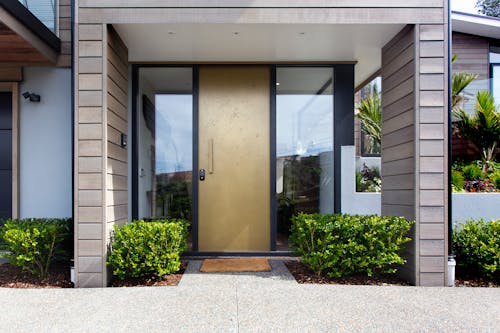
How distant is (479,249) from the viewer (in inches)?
134

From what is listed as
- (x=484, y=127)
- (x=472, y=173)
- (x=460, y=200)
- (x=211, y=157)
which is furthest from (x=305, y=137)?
(x=484, y=127)

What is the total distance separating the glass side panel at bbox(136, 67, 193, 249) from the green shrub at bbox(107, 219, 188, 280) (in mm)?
1164

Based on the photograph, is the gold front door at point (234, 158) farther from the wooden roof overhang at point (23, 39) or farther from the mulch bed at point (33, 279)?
the wooden roof overhang at point (23, 39)

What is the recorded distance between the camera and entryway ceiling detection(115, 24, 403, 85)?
3.59m


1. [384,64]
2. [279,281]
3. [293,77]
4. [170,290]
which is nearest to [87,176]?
[170,290]

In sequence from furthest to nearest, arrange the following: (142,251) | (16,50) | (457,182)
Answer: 1. (457,182)
2. (16,50)
3. (142,251)

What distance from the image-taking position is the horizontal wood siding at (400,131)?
3473 millimetres

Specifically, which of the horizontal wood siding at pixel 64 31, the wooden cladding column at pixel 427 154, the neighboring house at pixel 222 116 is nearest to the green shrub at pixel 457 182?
the neighboring house at pixel 222 116

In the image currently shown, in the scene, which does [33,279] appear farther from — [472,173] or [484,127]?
[484,127]

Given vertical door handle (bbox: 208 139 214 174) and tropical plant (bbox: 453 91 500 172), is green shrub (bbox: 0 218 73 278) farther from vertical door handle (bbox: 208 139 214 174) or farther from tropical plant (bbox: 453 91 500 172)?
tropical plant (bbox: 453 91 500 172)

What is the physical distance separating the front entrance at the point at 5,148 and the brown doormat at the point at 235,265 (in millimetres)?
2574

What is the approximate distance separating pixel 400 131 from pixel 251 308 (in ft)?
7.53

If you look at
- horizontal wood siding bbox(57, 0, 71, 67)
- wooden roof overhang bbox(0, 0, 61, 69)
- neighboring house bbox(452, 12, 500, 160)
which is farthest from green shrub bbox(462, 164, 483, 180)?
wooden roof overhang bbox(0, 0, 61, 69)

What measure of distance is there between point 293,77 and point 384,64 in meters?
1.16
